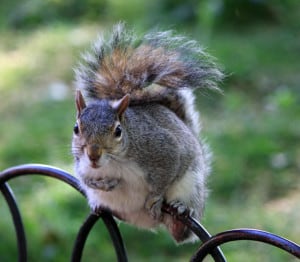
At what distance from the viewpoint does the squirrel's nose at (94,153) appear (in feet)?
3.74

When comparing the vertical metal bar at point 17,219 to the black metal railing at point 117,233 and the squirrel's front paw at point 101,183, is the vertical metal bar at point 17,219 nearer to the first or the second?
the black metal railing at point 117,233

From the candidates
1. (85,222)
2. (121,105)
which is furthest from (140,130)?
(85,222)

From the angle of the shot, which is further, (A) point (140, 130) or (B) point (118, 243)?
(A) point (140, 130)

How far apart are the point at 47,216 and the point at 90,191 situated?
1.05 metres

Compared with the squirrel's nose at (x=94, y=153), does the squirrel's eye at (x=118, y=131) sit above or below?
above

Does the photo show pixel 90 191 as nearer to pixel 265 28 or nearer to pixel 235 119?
pixel 235 119

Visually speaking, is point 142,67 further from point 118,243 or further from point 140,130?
point 118,243

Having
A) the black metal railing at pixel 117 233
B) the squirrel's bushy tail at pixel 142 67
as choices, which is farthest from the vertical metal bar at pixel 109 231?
the squirrel's bushy tail at pixel 142 67

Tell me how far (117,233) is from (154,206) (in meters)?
0.13

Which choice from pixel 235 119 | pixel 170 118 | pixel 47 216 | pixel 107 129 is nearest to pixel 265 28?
pixel 235 119

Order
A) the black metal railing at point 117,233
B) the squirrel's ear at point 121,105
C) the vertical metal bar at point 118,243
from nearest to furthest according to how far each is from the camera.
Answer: the black metal railing at point 117,233 → the vertical metal bar at point 118,243 → the squirrel's ear at point 121,105

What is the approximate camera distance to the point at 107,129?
119cm

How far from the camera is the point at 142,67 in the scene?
1345mm

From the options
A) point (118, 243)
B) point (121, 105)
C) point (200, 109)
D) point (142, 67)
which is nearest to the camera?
point (118, 243)
